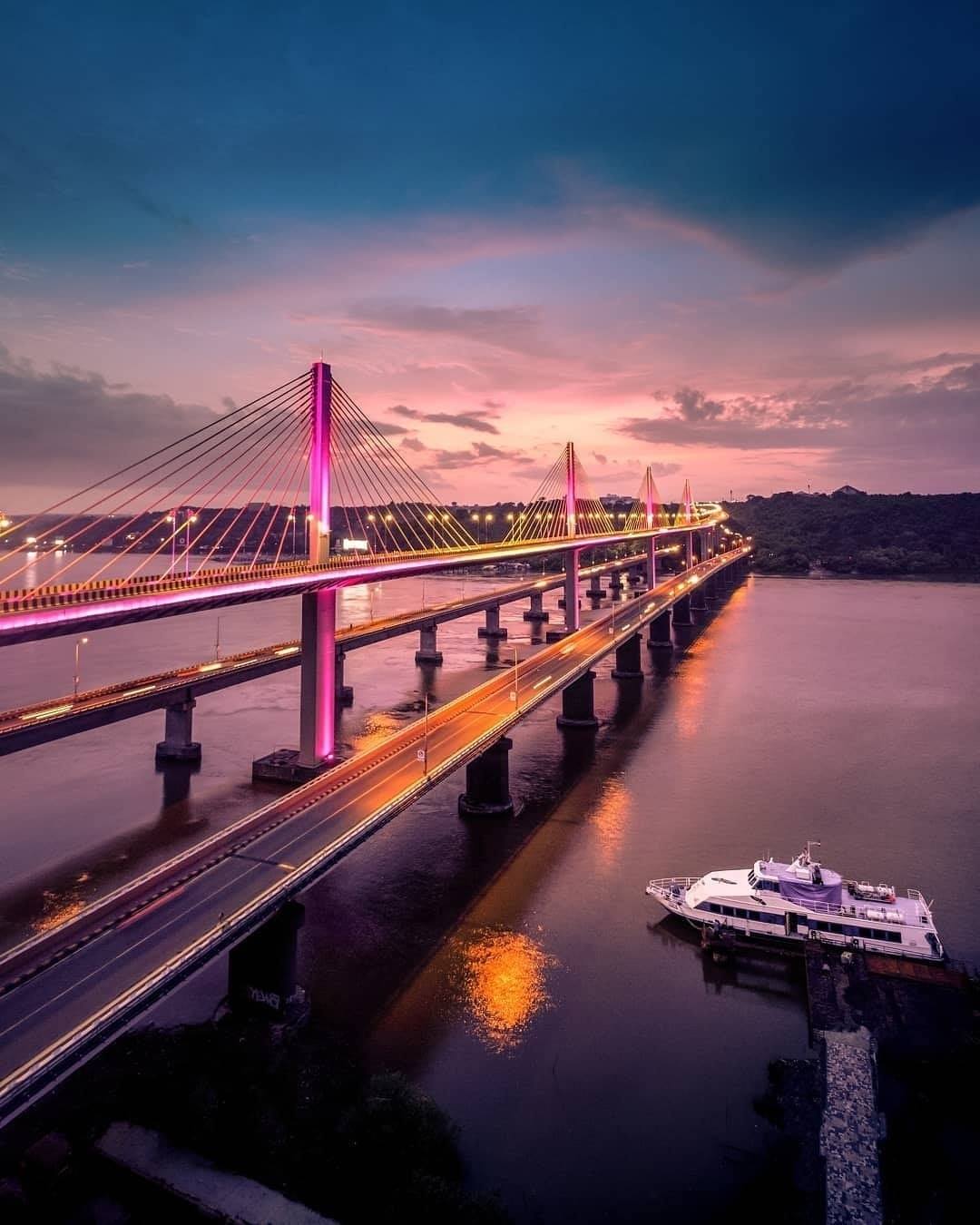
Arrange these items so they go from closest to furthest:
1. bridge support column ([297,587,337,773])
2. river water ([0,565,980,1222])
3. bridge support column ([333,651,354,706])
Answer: river water ([0,565,980,1222]), bridge support column ([297,587,337,773]), bridge support column ([333,651,354,706])

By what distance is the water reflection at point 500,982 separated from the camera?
22109 millimetres

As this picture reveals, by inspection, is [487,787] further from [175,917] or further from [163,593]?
[175,917]

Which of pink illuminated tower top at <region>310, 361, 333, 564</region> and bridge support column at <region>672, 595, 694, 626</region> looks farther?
bridge support column at <region>672, 595, 694, 626</region>

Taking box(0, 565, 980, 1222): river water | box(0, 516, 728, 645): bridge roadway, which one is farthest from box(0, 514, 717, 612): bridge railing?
box(0, 565, 980, 1222): river water

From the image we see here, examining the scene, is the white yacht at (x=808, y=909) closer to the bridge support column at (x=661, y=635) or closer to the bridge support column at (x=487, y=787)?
the bridge support column at (x=487, y=787)

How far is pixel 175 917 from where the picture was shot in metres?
18.2

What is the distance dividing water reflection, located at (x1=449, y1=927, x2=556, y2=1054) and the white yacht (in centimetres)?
597

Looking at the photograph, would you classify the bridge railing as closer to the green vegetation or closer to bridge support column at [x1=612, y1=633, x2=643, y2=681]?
the green vegetation

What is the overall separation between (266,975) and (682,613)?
9446cm

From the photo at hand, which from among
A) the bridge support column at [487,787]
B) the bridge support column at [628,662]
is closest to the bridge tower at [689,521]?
the bridge support column at [628,662]

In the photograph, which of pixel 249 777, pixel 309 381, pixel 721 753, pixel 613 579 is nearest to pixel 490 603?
pixel 721 753

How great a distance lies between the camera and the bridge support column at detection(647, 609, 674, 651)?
295 feet

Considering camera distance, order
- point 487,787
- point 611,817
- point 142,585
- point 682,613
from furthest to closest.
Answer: point 682,613, point 611,817, point 487,787, point 142,585

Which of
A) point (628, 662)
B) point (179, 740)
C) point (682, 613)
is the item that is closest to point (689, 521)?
point (682, 613)
